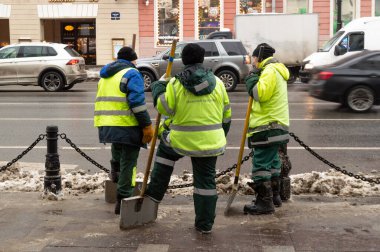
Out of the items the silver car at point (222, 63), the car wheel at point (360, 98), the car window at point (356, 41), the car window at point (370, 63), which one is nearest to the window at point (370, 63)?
the car window at point (370, 63)

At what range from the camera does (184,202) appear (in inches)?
267

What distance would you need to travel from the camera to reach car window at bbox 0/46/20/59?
20922mm

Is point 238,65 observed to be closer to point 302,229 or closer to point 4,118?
point 4,118

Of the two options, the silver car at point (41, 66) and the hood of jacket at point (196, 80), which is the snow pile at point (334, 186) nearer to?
the hood of jacket at point (196, 80)

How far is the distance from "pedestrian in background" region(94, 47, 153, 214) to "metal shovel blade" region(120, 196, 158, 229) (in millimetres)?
398

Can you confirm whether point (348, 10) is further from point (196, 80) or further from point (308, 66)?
point (196, 80)

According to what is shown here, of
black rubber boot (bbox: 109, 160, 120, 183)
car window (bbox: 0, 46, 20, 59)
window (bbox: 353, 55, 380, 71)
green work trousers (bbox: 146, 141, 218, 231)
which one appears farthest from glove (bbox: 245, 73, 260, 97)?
car window (bbox: 0, 46, 20, 59)

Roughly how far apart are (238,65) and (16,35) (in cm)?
1569

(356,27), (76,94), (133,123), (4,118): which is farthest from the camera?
(356,27)

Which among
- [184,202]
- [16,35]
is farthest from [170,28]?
[184,202]

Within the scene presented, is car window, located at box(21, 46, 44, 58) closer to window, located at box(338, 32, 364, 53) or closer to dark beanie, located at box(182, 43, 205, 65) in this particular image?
window, located at box(338, 32, 364, 53)

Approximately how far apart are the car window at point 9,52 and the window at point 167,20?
1172 cm

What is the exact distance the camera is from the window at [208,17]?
31.7m

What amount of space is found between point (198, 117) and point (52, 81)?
52.3 ft
